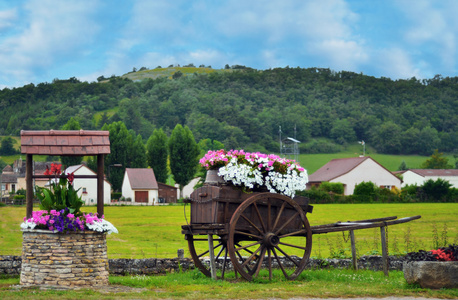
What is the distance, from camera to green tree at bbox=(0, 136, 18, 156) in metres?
147

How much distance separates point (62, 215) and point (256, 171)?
12.9 feet

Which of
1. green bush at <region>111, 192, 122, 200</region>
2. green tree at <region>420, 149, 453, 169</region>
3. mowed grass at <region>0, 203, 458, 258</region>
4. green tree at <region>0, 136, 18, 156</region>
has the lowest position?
mowed grass at <region>0, 203, 458, 258</region>

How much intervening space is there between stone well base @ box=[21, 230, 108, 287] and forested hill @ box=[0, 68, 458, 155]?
12273 centimetres

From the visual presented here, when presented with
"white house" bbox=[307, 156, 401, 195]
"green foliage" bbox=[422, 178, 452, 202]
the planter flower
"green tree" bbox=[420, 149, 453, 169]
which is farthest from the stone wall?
"green tree" bbox=[420, 149, 453, 169]

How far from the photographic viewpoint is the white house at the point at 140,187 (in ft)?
278

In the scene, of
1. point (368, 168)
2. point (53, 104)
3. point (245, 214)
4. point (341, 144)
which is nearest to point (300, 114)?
point (341, 144)

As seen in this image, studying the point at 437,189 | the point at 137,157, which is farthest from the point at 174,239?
the point at 137,157

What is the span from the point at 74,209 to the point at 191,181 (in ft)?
283

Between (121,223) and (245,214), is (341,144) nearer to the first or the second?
(121,223)

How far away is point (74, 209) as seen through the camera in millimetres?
12047

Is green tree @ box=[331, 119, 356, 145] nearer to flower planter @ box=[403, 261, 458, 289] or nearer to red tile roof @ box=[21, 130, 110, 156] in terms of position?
red tile roof @ box=[21, 130, 110, 156]

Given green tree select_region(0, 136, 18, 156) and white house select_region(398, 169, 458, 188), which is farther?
green tree select_region(0, 136, 18, 156)

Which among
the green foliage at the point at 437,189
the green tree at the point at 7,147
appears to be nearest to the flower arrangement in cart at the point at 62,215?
the green foliage at the point at 437,189

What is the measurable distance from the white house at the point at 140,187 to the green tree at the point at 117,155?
322 cm
